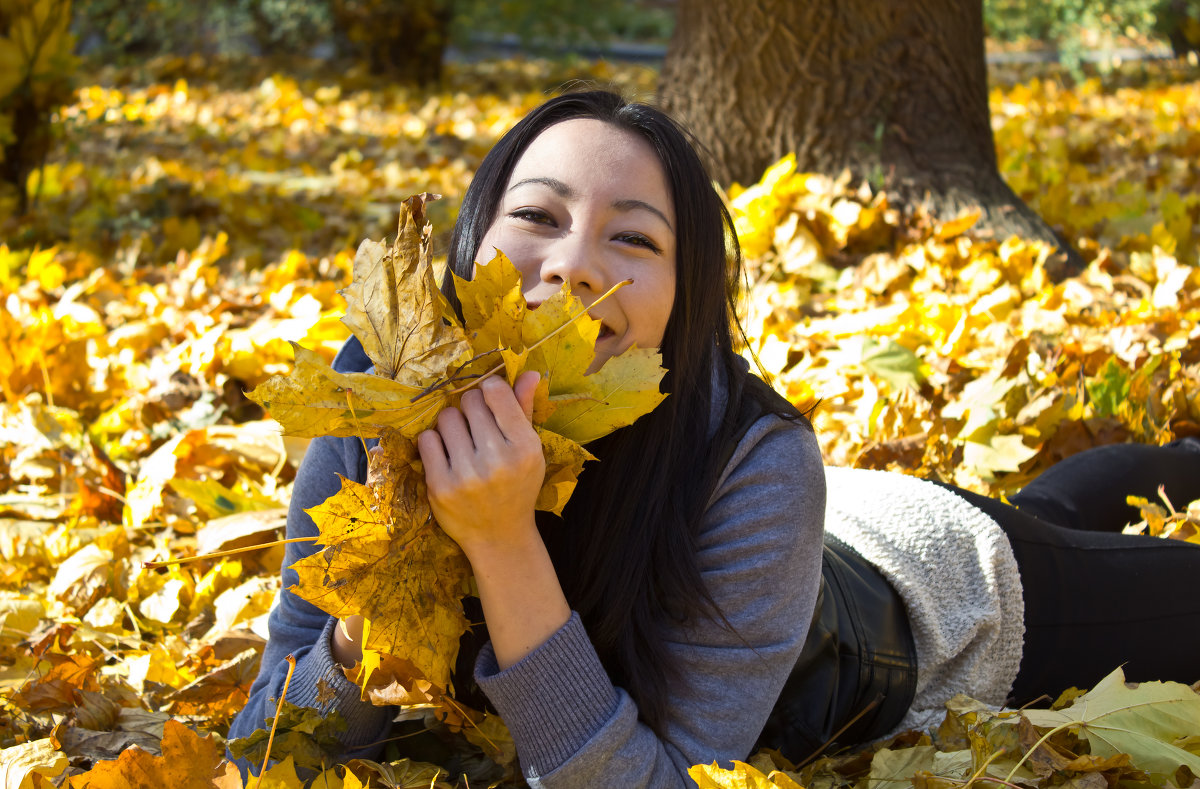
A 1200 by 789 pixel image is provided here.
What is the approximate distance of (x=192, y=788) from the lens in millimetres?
1148

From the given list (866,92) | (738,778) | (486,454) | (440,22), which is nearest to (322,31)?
(440,22)

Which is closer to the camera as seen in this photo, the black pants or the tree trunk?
the black pants

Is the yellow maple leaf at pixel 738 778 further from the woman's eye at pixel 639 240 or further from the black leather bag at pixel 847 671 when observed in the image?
the woman's eye at pixel 639 240

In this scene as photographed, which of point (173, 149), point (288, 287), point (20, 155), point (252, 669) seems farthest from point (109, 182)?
point (252, 669)

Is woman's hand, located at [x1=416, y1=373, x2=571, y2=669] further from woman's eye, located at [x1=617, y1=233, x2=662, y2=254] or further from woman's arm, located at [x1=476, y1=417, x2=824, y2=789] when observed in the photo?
woman's eye, located at [x1=617, y1=233, x2=662, y2=254]

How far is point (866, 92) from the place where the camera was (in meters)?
3.60

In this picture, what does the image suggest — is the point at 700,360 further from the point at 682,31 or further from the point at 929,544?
the point at 682,31

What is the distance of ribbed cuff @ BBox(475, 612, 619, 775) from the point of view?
3.90 feet

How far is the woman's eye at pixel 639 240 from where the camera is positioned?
1.33 meters

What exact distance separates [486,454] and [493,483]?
3 centimetres

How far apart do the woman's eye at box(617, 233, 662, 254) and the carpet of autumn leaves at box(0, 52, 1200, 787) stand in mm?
423

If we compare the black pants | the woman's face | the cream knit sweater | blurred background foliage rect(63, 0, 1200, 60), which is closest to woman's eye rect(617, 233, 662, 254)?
the woman's face

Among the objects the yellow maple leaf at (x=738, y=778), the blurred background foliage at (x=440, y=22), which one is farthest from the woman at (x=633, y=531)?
the blurred background foliage at (x=440, y=22)

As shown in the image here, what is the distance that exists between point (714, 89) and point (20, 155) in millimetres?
2610
